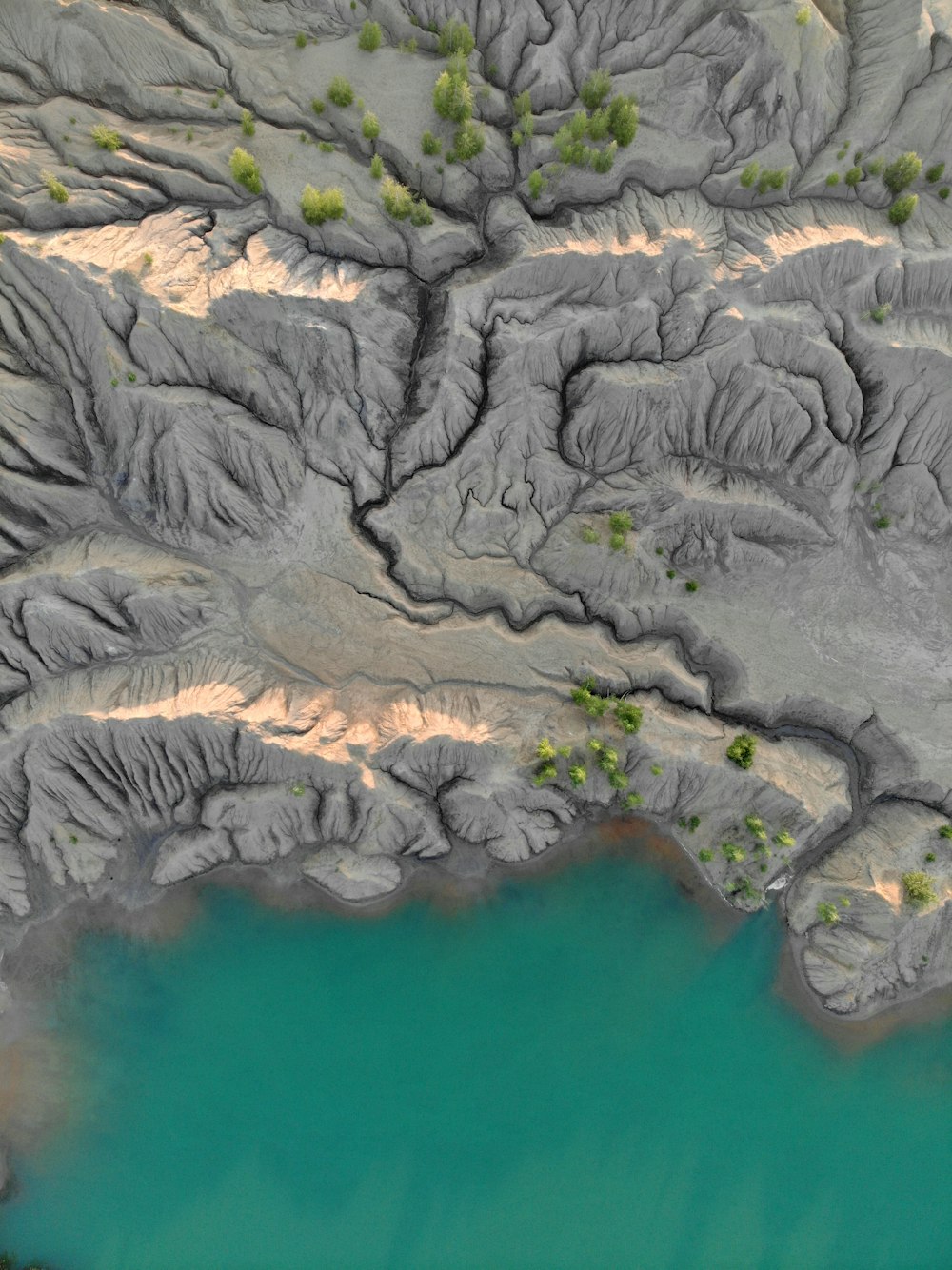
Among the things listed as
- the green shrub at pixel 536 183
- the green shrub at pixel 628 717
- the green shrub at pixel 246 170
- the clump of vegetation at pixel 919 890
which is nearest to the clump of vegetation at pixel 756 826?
the clump of vegetation at pixel 919 890

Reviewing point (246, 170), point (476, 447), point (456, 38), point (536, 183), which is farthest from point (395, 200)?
point (476, 447)

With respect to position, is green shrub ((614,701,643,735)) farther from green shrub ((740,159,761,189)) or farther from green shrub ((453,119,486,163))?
green shrub ((453,119,486,163))

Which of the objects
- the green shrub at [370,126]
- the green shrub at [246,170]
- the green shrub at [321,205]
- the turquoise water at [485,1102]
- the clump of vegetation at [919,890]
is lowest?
the turquoise water at [485,1102]

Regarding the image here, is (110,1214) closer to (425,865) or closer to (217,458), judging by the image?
(425,865)

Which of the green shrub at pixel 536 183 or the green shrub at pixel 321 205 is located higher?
the green shrub at pixel 536 183

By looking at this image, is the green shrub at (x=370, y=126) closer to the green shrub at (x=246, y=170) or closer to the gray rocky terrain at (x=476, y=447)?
the gray rocky terrain at (x=476, y=447)

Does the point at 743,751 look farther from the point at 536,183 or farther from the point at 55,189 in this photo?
the point at 55,189
